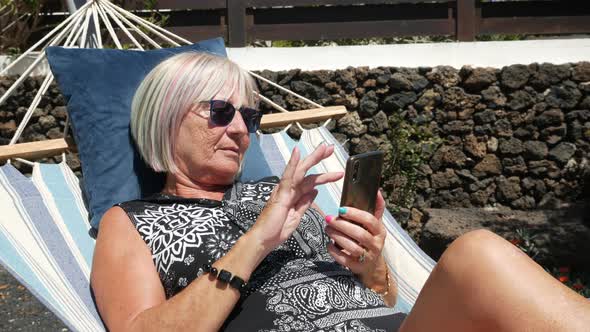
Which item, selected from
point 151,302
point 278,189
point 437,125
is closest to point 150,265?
point 151,302

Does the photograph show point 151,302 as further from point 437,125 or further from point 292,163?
point 437,125

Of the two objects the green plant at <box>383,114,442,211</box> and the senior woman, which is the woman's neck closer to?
the senior woman

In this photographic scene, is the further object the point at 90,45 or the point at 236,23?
the point at 236,23

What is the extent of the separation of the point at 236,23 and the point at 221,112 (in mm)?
3894

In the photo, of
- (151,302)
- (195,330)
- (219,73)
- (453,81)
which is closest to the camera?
(195,330)

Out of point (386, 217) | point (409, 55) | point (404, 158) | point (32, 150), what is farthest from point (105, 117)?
point (409, 55)

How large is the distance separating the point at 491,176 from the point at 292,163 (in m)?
4.32

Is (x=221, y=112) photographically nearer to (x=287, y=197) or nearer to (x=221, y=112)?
(x=221, y=112)

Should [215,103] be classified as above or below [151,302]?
above

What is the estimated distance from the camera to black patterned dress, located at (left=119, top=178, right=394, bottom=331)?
5.98ft

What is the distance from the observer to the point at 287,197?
5.85 ft

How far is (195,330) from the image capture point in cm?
166

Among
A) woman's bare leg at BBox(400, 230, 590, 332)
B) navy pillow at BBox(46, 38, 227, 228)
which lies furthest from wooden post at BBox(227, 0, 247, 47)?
woman's bare leg at BBox(400, 230, 590, 332)

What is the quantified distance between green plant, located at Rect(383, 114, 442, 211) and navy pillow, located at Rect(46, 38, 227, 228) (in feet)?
10.4
